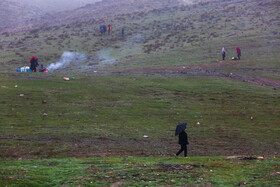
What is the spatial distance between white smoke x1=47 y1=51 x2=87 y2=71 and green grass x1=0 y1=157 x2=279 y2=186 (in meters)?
42.1

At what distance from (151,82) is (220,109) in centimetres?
1123

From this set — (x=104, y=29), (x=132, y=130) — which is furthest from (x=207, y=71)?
(x=104, y=29)

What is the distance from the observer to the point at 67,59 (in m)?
60.8

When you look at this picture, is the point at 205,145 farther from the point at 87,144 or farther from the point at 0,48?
the point at 0,48

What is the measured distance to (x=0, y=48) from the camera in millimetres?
67562

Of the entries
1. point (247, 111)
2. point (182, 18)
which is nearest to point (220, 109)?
point (247, 111)

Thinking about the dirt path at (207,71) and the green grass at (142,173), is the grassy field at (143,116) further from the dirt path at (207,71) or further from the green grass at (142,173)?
the dirt path at (207,71)

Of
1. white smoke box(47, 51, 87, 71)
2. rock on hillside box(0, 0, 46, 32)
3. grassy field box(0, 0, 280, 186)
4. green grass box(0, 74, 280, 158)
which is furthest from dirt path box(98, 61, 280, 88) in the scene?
rock on hillside box(0, 0, 46, 32)

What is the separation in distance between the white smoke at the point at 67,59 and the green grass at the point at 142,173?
4210 centimetres

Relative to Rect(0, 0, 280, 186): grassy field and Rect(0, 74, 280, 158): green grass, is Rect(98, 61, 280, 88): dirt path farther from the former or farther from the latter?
Rect(0, 74, 280, 158): green grass

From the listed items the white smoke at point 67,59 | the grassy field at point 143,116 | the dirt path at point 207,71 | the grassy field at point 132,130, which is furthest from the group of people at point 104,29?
the grassy field at point 132,130

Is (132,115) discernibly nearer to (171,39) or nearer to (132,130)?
(132,130)

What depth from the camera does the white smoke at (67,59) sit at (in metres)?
56.3

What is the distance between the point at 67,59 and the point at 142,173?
50211mm
